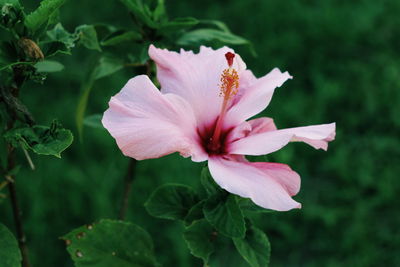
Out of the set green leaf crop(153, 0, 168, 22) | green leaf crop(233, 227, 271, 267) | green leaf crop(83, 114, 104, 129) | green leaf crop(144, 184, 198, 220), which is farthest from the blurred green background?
green leaf crop(233, 227, 271, 267)

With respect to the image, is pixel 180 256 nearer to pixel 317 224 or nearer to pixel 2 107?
pixel 317 224

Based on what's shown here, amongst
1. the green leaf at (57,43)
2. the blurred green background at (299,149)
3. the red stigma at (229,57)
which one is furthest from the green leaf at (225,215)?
the blurred green background at (299,149)

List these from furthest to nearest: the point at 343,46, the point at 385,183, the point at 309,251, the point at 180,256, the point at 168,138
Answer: the point at 343,46, the point at 385,183, the point at 309,251, the point at 180,256, the point at 168,138

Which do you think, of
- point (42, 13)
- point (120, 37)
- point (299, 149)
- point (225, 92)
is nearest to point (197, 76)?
point (225, 92)

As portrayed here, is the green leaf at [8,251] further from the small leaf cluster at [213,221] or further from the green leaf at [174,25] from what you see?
the green leaf at [174,25]

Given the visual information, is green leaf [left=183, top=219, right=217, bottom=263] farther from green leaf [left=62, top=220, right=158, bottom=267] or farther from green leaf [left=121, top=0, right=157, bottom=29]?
green leaf [left=121, top=0, right=157, bottom=29]

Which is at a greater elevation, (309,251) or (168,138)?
(168,138)

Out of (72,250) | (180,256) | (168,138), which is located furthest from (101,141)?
(168,138)
